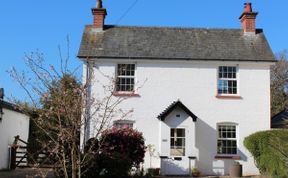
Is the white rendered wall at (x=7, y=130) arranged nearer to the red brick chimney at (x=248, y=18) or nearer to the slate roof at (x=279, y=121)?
the red brick chimney at (x=248, y=18)

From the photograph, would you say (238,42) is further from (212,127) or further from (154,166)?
(154,166)

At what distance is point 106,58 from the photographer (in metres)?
23.7

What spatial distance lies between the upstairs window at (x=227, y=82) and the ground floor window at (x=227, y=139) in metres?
1.89

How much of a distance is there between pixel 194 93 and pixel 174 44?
3211 millimetres

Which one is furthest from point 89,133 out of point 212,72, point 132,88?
point 212,72

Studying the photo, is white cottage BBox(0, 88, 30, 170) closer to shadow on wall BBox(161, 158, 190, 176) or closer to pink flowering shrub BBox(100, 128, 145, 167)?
pink flowering shrub BBox(100, 128, 145, 167)

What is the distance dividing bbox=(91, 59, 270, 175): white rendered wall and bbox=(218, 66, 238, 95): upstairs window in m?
0.30

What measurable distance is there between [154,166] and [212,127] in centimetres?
377

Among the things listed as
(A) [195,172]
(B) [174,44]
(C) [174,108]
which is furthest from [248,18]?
(A) [195,172]

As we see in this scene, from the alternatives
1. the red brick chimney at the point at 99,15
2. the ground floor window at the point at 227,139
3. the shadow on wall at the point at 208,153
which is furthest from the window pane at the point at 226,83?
the red brick chimney at the point at 99,15

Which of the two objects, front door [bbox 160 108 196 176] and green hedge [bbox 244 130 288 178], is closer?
green hedge [bbox 244 130 288 178]

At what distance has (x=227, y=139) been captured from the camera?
23.8m

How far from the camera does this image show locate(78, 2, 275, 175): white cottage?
23328 millimetres

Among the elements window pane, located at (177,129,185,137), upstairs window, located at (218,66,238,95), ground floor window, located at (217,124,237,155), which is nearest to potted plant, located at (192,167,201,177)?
window pane, located at (177,129,185,137)
